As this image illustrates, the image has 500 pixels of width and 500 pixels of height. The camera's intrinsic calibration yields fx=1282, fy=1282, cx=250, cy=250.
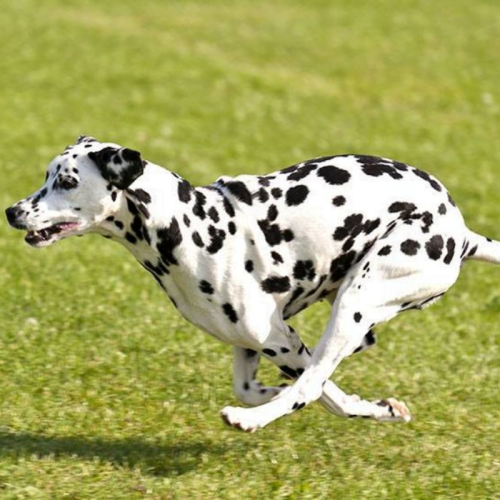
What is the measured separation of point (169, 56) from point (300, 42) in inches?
137

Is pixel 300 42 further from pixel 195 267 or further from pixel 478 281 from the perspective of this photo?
pixel 195 267

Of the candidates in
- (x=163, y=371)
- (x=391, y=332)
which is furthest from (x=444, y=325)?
(x=163, y=371)

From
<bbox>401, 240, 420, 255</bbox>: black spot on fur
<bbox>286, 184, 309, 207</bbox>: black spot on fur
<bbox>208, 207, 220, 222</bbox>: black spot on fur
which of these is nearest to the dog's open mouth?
<bbox>208, 207, 220, 222</bbox>: black spot on fur

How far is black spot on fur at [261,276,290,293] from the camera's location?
732 cm

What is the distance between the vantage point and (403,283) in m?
7.35

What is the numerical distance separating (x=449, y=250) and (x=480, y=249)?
1.35 feet

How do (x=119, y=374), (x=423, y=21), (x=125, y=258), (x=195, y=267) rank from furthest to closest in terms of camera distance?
(x=423, y=21) < (x=125, y=258) < (x=119, y=374) < (x=195, y=267)

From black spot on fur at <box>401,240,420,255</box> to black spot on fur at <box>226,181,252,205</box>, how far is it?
91 centimetres

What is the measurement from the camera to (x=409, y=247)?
287 inches

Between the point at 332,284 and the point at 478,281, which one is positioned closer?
the point at 332,284

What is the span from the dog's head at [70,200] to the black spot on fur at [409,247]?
61.7 inches

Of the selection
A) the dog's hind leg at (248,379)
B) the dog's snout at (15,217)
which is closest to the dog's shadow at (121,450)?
the dog's hind leg at (248,379)

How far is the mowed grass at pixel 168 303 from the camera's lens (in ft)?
25.4

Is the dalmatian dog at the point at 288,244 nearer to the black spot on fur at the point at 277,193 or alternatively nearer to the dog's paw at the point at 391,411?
the black spot on fur at the point at 277,193
